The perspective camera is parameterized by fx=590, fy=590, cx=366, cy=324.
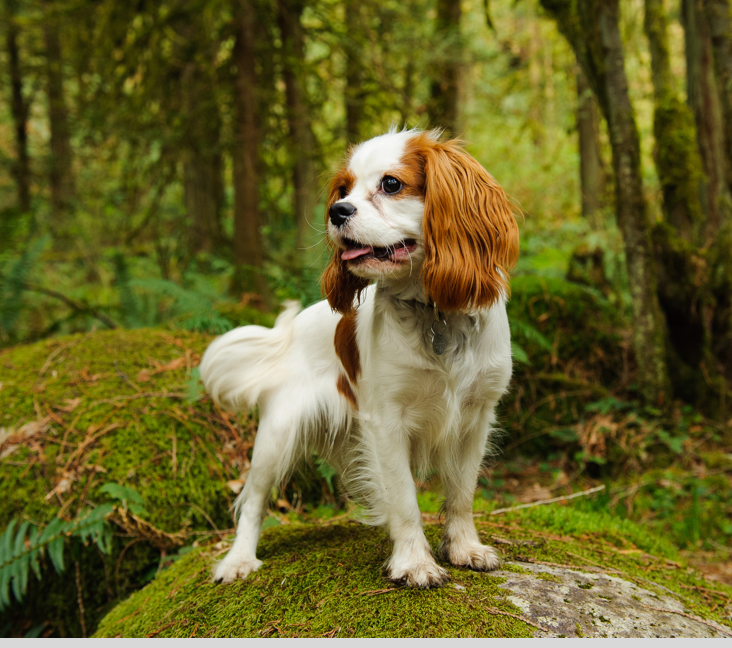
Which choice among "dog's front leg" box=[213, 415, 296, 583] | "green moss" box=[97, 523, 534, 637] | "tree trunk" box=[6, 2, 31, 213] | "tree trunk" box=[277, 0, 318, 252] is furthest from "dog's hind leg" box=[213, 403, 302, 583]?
"tree trunk" box=[6, 2, 31, 213]

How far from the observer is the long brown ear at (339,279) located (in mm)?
2529

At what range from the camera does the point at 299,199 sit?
328 inches

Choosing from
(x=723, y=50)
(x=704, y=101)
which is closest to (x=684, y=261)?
(x=723, y=50)

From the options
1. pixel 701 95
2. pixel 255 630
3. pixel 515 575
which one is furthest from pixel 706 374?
pixel 255 630

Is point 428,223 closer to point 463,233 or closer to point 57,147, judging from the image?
point 463,233

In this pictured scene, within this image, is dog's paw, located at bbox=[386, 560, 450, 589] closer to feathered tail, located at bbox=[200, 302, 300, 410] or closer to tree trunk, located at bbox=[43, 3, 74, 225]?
feathered tail, located at bbox=[200, 302, 300, 410]

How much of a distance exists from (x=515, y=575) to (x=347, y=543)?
33.6 inches

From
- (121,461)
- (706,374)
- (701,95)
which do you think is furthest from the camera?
(701,95)

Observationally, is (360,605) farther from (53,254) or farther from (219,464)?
(53,254)

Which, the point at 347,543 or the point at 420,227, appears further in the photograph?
the point at 347,543

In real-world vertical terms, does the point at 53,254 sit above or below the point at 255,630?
above

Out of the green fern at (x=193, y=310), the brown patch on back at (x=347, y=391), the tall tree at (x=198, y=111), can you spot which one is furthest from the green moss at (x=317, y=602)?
the tall tree at (x=198, y=111)

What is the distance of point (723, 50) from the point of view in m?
4.99

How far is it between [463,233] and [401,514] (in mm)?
1169
